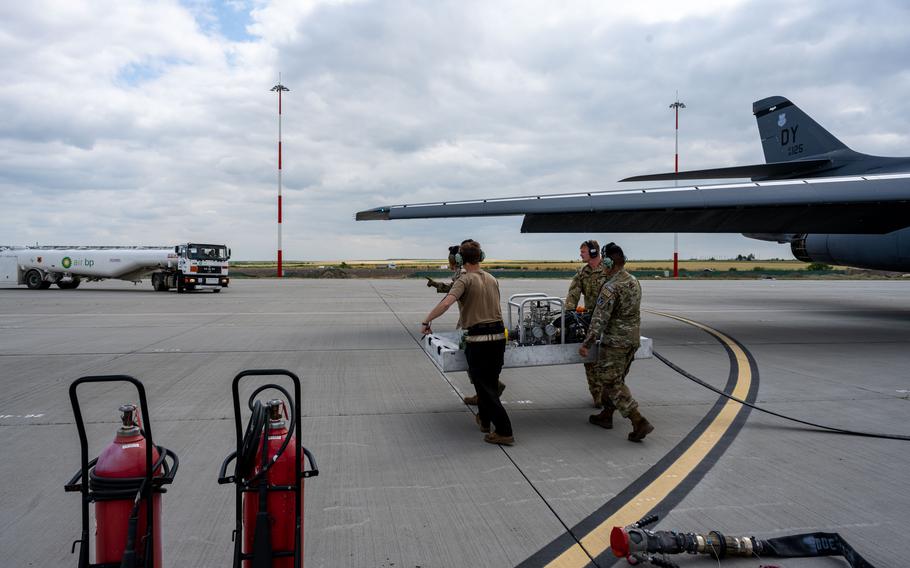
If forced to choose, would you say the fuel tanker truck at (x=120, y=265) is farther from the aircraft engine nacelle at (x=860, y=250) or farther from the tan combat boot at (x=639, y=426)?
the tan combat boot at (x=639, y=426)

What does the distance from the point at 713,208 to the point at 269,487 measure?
38.7 feet

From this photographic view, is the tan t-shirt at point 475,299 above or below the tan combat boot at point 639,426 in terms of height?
above

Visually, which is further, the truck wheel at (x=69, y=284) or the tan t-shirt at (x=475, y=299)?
the truck wheel at (x=69, y=284)

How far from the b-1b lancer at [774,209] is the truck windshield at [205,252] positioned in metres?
18.3

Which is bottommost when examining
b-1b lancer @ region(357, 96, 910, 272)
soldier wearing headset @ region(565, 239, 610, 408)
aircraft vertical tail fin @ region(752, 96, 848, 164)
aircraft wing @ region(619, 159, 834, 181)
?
soldier wearing headset @ region(565, 239, 610, 408)

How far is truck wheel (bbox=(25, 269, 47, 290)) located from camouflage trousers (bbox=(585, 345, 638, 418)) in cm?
3722

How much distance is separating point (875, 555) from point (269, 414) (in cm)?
366

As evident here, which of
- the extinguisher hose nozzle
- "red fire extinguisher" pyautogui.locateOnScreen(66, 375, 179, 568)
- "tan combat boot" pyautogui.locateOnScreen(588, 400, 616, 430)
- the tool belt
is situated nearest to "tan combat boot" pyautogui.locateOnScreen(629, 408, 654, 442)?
"tan combat boot" pyautogui.locateOnScreen(588, 400, 616, 430)

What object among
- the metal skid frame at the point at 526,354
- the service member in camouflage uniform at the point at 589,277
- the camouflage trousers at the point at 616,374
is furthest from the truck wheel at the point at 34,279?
the camouflage trousers at the point at 616,374

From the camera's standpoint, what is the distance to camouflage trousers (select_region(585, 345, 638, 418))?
5906mm

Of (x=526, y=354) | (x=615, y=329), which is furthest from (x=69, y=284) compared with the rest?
(x=615, y=329)

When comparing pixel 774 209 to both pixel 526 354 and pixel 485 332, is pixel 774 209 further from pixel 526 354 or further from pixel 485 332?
pixel 485 332

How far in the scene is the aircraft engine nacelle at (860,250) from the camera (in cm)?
1530

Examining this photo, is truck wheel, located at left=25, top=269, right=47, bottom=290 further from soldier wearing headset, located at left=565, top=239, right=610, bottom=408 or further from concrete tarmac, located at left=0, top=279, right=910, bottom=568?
soldier wearing headset, located at left=565, top=239, right=610, bottom=408
